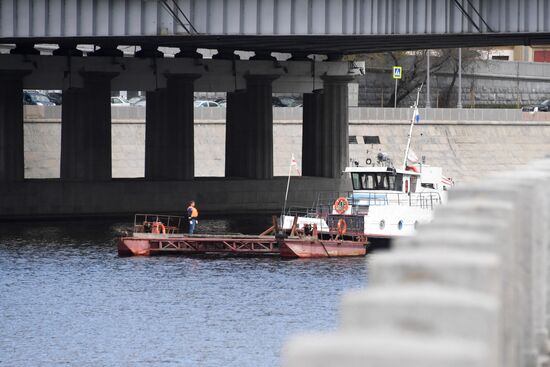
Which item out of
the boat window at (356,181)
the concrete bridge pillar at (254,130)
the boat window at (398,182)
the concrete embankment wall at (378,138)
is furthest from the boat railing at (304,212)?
the concrete embankment wall at (378,138)

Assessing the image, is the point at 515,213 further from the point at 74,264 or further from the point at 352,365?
the point at 74,264

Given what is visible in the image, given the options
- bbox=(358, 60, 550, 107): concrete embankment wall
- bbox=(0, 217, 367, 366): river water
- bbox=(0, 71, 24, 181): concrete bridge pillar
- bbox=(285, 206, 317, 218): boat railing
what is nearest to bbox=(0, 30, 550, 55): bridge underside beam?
bbox=(0, 71, 24, 181): concrete bridge pillar

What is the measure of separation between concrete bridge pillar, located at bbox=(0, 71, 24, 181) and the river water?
10684mm

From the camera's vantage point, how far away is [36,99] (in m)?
109

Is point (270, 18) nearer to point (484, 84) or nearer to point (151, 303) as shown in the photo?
point (151, 303)

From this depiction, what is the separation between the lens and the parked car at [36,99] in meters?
105

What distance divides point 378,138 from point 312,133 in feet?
49.1

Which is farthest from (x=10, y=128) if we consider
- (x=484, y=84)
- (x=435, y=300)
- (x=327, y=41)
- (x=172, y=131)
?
(x=435, y=300)

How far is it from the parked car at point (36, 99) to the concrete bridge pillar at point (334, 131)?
Answer: 24.9 meters

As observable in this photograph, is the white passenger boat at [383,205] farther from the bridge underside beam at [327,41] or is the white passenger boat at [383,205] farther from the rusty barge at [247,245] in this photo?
the bridge underside beam at [327,41]

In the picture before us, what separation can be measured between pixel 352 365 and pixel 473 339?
0.63 meters

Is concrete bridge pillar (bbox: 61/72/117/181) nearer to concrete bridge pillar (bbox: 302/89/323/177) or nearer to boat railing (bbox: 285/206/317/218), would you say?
boat railing (bbox: 285/206/317/218)

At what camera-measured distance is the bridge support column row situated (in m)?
88.9

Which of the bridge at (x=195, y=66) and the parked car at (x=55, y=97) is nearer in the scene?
the bridge at (x=195, y=66)
